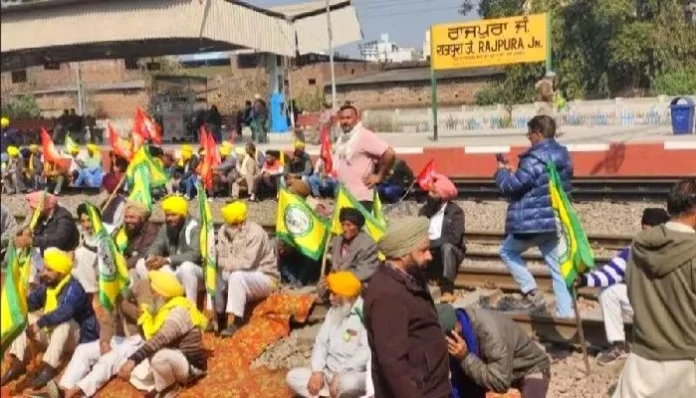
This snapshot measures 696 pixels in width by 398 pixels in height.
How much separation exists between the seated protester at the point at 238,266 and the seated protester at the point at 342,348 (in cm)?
189

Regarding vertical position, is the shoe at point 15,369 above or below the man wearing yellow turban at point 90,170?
below

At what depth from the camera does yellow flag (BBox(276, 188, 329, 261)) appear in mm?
8672

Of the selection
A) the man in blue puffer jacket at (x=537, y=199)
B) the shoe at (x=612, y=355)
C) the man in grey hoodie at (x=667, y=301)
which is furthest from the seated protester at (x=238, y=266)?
the man in grey hoodie at (x=667, y=301)

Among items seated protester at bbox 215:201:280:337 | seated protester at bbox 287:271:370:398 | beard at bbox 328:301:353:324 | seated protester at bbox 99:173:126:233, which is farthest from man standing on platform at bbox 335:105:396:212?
seated protester at bbox 99:173:126:233

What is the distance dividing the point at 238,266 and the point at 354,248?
49.6 inches

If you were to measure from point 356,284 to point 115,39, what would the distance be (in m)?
21.6

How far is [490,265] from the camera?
985 centimetres

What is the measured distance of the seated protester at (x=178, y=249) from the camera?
8.01m

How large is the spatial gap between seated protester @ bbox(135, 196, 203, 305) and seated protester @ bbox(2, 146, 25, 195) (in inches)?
521

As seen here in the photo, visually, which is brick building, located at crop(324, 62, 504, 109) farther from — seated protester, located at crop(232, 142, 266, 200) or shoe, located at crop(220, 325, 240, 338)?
shoe, located at crop(220, 325, 240, 338)

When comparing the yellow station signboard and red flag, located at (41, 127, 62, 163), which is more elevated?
the yellow station signboard

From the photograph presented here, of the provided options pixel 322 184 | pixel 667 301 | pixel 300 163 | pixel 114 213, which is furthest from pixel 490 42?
pixel 667 301

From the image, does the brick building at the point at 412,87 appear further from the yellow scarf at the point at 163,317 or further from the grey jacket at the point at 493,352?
the grey jacket at the point at 493,352

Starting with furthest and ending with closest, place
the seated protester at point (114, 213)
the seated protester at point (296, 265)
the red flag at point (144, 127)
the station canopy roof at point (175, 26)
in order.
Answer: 1. the station canopy roof at point (175, 26)
2. the red flag at point (144, 127)
3. the seated protester at point (114, 213)
4. the seated protester at point (296, 265)
